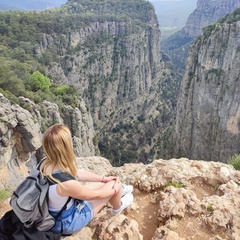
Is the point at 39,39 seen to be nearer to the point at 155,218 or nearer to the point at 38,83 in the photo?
the point at 38,83

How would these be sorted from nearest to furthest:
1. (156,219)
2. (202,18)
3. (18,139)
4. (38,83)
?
1. (156,219)
2. (18,139)
3. (38,83)
4. (202,18)

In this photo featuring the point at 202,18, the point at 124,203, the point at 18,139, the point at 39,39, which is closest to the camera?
the point at 124,203

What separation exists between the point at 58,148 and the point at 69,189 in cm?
70

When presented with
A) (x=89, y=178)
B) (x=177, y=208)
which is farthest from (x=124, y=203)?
(x=177, y=208)

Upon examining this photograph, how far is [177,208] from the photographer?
6285mm

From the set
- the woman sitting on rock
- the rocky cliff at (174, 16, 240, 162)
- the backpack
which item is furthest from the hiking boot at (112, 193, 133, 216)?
the rocky cliff at (174, 16, 240, 162)

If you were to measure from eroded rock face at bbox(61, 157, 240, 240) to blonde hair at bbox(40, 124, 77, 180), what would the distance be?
164 cm

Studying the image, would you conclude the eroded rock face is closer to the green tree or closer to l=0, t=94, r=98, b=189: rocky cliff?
l=0, t=94, r=98, b=189: rocky cliff

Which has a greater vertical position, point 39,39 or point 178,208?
point 178,208

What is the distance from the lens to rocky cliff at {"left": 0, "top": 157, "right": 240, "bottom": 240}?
5.69 metres

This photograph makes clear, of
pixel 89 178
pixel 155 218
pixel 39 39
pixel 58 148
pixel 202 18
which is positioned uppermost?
pixel 58 148

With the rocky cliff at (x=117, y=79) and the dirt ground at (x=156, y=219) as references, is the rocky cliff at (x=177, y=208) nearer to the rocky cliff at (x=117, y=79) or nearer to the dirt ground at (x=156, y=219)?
the dirt ground at (x=156, y=219)

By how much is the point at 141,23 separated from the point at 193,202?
287 feet

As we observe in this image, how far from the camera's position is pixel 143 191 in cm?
754
